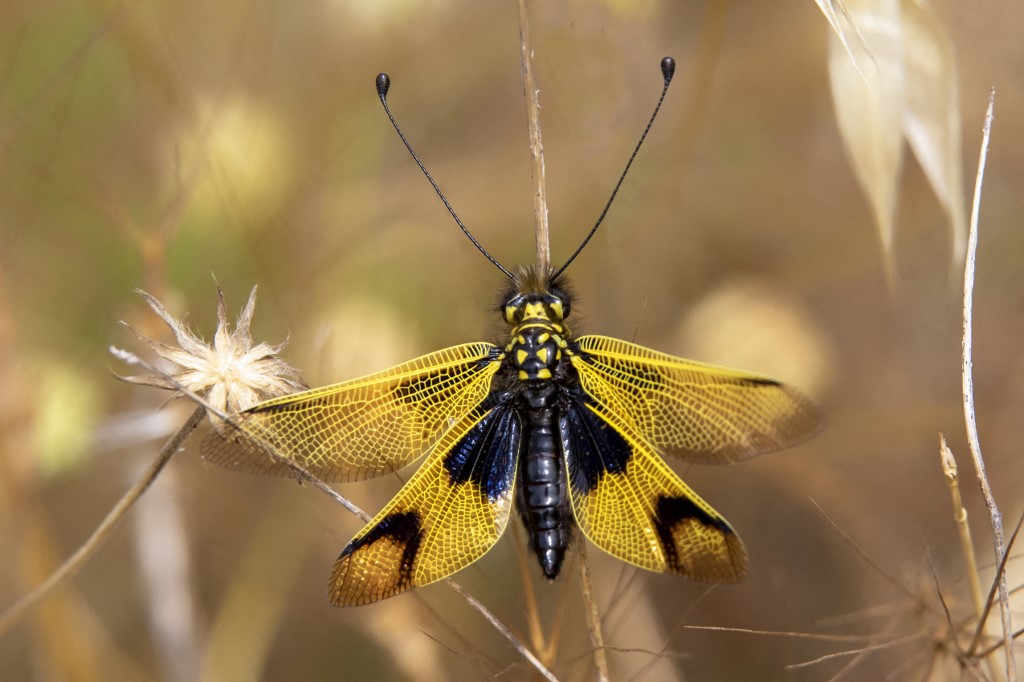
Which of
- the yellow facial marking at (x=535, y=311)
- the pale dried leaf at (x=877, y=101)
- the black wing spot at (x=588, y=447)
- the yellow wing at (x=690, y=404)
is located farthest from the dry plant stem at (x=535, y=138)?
the pale dried leaf at (x=877, y=101)

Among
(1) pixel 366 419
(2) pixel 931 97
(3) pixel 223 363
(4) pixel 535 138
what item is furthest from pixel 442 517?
(2) pixel 931 97

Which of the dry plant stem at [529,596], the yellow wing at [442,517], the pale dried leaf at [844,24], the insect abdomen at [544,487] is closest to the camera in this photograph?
the pale dried leaf at [844,24]

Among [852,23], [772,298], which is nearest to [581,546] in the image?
[852,23]

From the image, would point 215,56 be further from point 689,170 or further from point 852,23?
point 852,23

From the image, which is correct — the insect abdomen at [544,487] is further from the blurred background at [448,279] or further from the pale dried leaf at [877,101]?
the pale dried leaf at [877,101]

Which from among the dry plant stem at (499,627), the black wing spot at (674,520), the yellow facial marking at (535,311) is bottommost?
the dry plant stem at (499,627)

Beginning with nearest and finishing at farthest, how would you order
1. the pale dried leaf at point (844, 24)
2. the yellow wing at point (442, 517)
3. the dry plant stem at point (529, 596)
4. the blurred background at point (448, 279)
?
the pale dried leaf at point (844, 24) → the yellow wing at point (442, 517) → the dry plant stem at point (529, 596) → the blurred background at point (448, 279)

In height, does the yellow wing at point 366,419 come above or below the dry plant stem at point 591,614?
above
